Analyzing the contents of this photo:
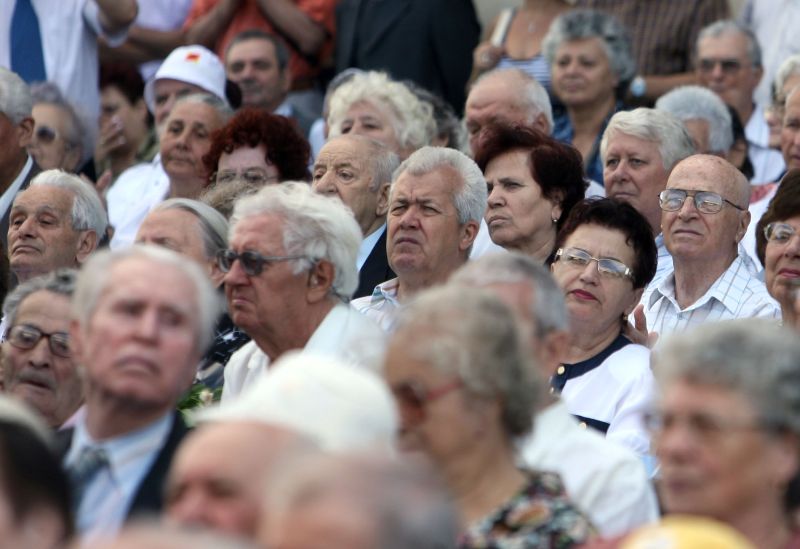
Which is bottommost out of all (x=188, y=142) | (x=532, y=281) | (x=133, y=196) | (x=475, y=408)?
(x=133, y=196)

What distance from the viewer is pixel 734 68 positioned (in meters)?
9.77

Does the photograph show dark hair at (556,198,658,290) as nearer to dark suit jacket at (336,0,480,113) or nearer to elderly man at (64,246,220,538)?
elderly man at (64,246,220,538)

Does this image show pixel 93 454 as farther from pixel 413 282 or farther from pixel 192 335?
pixel 413 282

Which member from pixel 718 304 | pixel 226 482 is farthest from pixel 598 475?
pixel 718 304

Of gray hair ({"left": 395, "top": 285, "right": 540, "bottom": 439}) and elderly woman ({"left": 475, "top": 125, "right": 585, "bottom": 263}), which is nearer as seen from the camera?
gray hair ({"left": 395, "top": 285, "right": 540, "bottom": 439})

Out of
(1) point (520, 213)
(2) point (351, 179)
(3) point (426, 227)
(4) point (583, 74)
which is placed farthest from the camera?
(4) point (583, 74)

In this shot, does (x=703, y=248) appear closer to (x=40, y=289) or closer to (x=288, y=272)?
(x=288, y=272)

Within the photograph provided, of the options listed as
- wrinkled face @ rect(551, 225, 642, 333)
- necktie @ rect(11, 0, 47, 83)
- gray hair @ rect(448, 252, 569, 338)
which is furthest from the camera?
necktie @ rect(11, 0, 47, 83)

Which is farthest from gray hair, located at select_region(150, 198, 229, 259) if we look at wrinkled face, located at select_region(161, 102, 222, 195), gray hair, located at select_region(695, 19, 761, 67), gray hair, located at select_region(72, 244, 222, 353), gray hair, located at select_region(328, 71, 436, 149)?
gray hair, located at select_region(695, 19, 761, 67)

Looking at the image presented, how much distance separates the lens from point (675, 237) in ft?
23.7

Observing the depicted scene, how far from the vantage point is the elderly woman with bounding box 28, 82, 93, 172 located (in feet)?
31.5

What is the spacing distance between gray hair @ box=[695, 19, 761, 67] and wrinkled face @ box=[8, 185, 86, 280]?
3979mm

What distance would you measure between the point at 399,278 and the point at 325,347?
1291 millimetres

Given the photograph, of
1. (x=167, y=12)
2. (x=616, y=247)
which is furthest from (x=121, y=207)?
(x=616, y=247)
